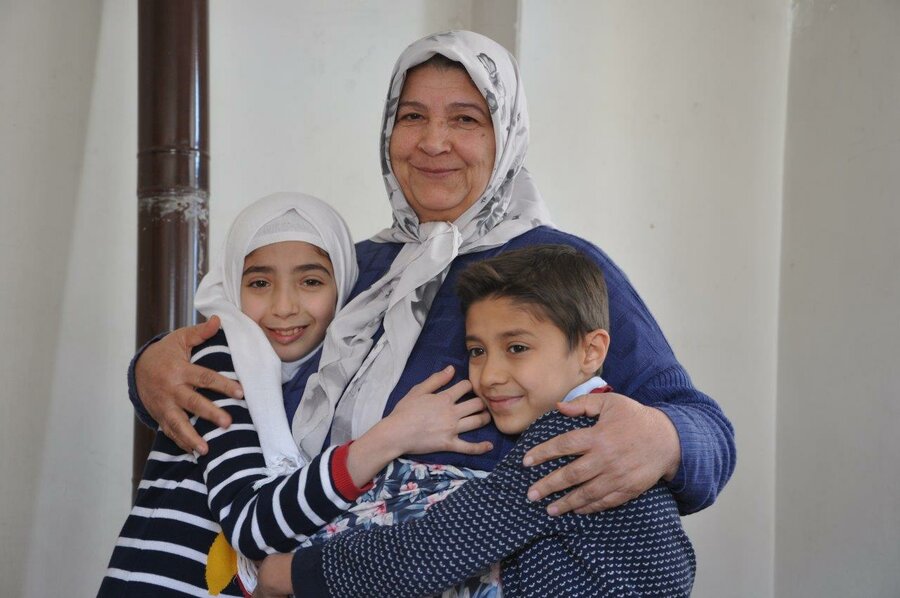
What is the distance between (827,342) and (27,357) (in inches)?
101

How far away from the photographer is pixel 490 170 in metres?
1.94

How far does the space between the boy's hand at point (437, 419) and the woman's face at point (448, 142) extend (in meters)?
0.44

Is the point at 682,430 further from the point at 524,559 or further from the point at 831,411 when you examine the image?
the point at 831,411

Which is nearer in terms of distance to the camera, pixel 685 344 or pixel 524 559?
pixel 524 559

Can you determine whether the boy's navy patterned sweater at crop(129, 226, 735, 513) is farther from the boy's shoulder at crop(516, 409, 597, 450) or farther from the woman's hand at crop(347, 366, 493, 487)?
the boy's shoulder at crop(516, 409, 597, 450)

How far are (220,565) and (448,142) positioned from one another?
930mm

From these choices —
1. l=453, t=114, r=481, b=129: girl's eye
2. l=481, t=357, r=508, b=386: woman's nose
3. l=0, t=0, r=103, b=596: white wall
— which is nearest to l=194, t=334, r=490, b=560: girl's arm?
l=481, t=357, r=508, b=386: woman's nose

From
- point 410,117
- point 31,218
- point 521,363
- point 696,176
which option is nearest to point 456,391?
point 521,363

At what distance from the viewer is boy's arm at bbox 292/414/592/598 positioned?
4.66 ft

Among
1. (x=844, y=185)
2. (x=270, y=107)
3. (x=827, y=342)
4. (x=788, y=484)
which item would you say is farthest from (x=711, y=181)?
(x=270, y=107)

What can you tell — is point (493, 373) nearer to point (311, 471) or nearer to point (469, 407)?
point (469, 407)

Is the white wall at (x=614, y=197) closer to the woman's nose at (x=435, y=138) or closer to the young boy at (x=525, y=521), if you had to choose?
→ the woman's nose at (x=435, y=138)

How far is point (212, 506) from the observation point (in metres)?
1.64

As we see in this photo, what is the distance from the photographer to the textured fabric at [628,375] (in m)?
1.56
